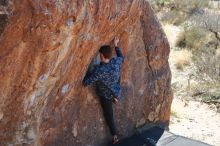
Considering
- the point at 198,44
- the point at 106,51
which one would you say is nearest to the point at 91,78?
the point at 106,51

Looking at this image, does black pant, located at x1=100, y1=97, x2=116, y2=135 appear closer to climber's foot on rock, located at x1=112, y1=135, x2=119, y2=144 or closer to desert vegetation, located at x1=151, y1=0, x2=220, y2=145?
climber's foot on rock, located at x1=112, y1=135, x2=119, y2=144

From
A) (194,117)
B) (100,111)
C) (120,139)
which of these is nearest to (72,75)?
(100,111)

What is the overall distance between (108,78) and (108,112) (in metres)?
0.51

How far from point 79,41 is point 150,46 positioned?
2.25 metres

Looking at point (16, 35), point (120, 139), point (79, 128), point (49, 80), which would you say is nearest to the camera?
point (16, 35)

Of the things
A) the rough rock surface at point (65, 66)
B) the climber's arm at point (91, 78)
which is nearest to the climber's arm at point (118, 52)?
the rough rock surface at point (65, 66)

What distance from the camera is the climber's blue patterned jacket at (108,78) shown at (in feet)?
19.9

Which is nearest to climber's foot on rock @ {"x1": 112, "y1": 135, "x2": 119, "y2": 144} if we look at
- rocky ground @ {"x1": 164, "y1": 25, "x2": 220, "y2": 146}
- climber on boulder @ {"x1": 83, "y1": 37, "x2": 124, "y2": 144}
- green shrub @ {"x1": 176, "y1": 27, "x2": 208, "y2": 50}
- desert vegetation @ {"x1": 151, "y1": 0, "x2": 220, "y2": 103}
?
climber on boulder @ {"x1": 83, "y1": 37, "x2": 124, "y2": 144}

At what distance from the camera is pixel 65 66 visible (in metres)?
5.40

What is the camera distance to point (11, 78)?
15.6 feet

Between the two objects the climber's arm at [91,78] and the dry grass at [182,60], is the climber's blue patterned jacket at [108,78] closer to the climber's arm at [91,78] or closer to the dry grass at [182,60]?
the climber's arm at [91,78]

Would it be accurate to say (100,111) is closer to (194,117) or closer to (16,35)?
(16,35)

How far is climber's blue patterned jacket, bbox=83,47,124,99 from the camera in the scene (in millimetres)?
6055

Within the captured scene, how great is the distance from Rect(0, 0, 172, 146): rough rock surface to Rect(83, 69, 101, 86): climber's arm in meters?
0.08
